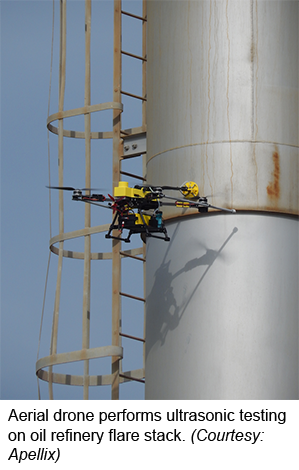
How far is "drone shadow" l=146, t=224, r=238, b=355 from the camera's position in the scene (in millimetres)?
21984

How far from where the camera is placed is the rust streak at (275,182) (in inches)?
869

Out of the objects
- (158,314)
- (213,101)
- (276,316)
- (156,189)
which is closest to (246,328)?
(276,316)

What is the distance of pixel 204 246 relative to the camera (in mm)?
22078

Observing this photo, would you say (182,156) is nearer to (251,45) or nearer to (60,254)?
(251,45)

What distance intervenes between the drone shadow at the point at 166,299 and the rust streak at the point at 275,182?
45.4 inches

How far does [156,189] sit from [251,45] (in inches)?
180

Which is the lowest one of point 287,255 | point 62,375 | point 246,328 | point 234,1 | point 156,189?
point 62,375

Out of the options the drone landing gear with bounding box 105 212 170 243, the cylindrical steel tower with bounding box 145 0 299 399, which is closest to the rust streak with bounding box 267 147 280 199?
the cylindrical steel tower with bounding box 145 0 299 399

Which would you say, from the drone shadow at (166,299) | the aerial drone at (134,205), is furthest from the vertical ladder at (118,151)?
the aerial drone at (134,205)

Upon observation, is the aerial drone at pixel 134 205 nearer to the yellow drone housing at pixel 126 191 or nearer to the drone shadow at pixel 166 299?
the yellow drone housing at pixel 126 191

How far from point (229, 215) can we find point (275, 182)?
1285mm
